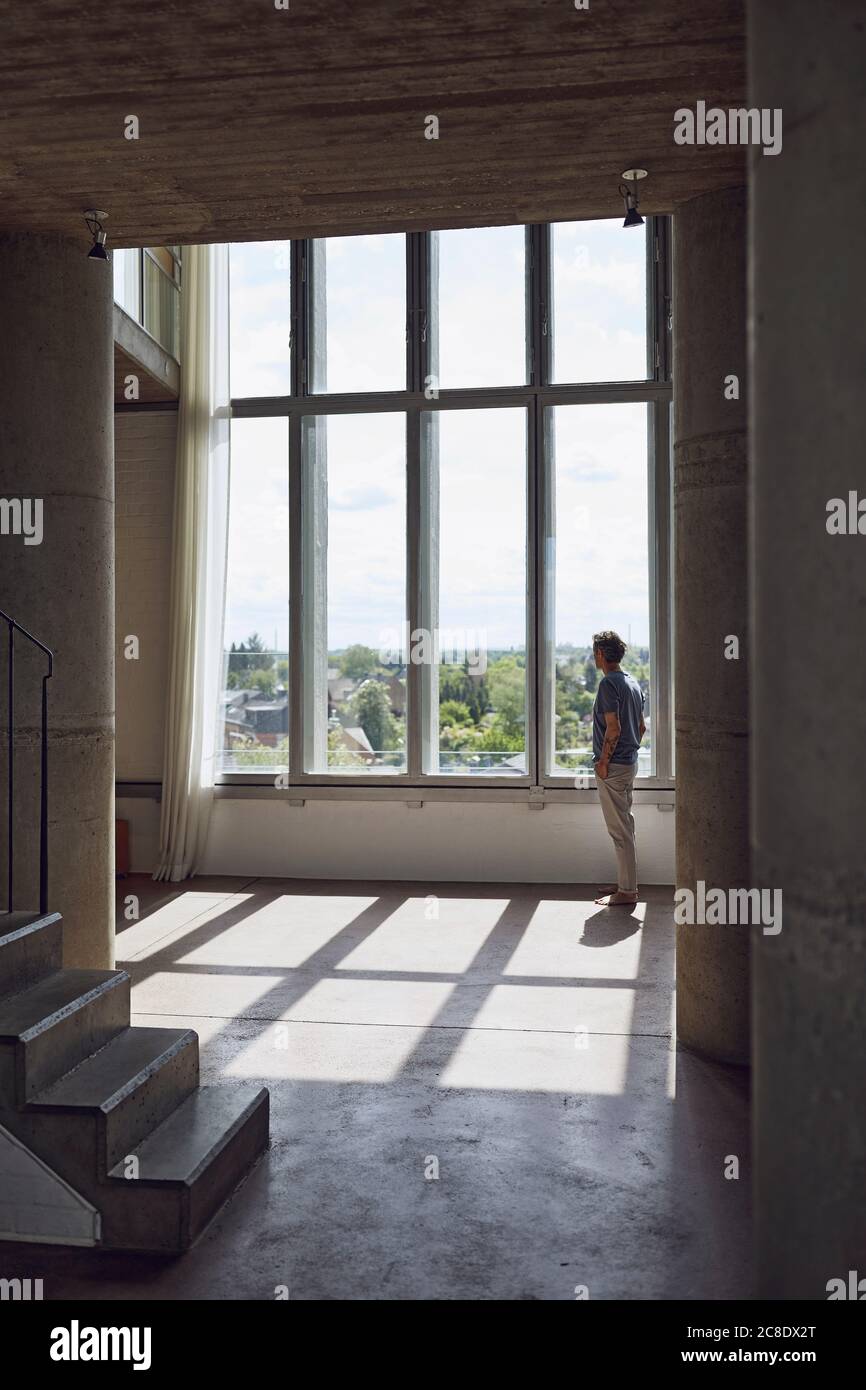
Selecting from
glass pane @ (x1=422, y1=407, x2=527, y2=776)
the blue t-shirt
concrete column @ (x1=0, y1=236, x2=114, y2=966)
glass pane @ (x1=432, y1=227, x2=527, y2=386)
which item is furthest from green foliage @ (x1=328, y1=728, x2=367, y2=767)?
concrete column @ (x1=0, y1=236, x2=114, y2=966)

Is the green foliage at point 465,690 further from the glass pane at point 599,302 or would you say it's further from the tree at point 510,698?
the glass pane at point 599,302

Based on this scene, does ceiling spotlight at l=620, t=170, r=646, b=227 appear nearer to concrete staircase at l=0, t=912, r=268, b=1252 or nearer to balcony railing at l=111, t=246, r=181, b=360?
concrete staircase at l=0, t=912, r=268, b=1252

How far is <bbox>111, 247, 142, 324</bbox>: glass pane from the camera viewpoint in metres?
7.70

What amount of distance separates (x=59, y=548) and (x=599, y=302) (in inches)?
202

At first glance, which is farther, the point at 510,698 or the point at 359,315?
the point at 359,315

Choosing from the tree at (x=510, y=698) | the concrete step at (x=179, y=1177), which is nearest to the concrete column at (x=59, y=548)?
the concrete step at (x=179, y=1177)

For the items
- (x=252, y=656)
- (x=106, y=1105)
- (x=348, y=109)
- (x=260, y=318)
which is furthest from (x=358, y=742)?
(x=106, y=1105)

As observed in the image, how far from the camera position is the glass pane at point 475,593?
859 centimetres

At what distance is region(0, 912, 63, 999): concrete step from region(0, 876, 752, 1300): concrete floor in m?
0.83

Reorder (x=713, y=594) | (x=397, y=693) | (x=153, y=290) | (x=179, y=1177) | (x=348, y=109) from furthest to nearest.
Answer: (x=397, y=693) < (x=153, y=290) < (x=713, y=594) < (x=348, y=109) < (x=179, y=1177)

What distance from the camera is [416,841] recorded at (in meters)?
8.54

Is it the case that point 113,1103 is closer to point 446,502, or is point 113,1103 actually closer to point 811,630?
point 811,630

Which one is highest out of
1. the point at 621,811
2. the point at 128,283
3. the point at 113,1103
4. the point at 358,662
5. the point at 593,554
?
the point at 128,283
